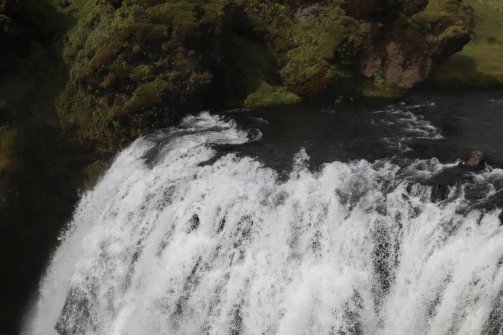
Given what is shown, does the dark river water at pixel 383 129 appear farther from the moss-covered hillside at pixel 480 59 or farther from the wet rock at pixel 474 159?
the moss-covered hillside at pixel 480 59

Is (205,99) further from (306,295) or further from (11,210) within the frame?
(306,295)

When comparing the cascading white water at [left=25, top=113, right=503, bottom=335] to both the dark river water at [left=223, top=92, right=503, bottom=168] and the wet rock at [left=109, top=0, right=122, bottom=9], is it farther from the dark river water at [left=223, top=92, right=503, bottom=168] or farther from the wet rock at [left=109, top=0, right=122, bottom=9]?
the wet rock at [left=109, top=0, right=122, bottom=9]

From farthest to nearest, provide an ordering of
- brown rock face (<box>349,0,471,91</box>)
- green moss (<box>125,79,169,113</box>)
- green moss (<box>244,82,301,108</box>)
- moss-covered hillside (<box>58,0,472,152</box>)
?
1. brown rock face (<box>349,0,471,91</box>)
2. green moss (<box>244,82,301,108</box>)
3. moss-covered hillside (<box>58,0,472,152</box>)
4. green moss (<box>125,79,169,113</box>)

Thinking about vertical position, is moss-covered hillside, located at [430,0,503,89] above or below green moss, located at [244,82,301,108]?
below

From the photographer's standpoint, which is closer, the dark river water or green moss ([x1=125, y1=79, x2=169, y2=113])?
the dark river water

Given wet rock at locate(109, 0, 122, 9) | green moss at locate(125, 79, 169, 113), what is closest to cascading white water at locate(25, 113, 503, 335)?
green moss at locate(125, 79, 169, 113)

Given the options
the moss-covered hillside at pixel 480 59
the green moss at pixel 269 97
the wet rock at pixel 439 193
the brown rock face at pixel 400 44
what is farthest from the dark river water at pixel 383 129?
the wet rock at pixel 439 193
